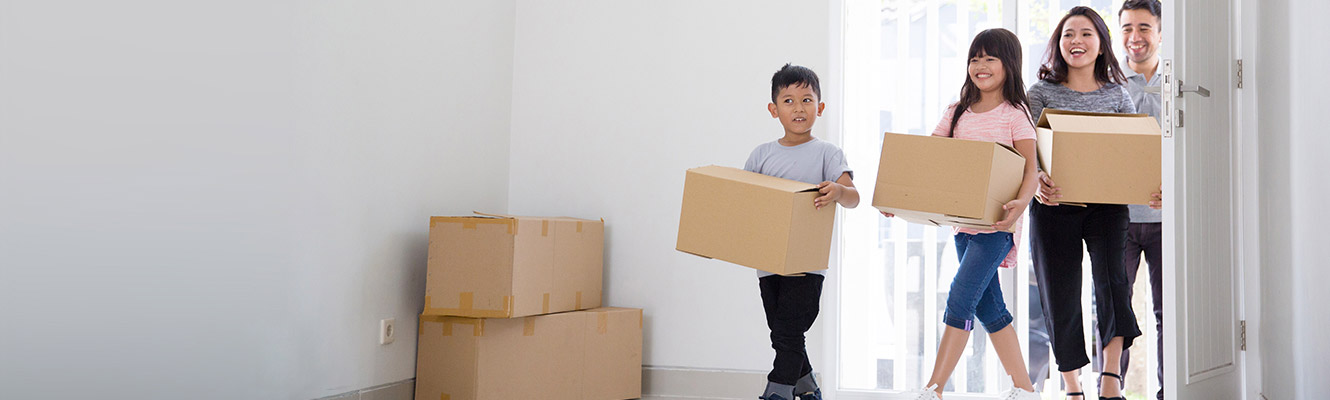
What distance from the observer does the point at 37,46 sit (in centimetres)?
150

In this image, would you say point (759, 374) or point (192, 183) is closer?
point (192, 183)

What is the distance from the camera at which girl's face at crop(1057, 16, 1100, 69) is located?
7.77ft

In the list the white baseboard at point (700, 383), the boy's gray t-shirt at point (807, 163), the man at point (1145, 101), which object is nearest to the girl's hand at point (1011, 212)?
the boy's gray t-shirt at point (807, 163)

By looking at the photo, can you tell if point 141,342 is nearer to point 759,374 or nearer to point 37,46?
point 37,46

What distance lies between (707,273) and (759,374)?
385 millimetres

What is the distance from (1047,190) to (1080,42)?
1.52ft

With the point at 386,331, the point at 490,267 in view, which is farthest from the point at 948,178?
the point at 386,331

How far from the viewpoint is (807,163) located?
233 centimetres

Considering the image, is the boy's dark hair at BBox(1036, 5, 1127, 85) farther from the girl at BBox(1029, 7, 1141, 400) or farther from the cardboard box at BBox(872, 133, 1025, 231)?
the cardboard box at BBox(872, 133, 1025, 231)

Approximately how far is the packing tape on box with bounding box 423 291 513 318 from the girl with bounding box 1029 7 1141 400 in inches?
56.8

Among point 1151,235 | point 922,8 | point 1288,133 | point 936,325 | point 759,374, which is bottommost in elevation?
point 759,374

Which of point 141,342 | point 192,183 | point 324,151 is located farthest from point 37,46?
point 324,151

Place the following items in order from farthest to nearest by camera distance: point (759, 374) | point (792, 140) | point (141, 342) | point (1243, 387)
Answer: point (759, 374) < point (792, 140) < point (1243, 387) < point (141, 342)

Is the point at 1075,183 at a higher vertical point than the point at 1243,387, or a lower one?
higher
